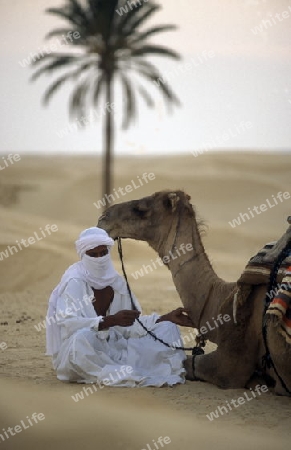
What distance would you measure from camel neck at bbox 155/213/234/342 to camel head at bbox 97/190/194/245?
7 cm

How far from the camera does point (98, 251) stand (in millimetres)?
7559

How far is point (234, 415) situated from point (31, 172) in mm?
48785

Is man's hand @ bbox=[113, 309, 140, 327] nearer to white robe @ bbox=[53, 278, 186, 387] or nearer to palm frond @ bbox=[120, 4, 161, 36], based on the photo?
white robe @ bbox=[53, 278, 186, 387]

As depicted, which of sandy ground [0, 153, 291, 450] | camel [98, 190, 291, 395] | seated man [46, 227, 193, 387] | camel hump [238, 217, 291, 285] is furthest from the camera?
seated man [46, 227, 193, 387]

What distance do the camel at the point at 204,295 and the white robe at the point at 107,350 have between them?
0.79 ft

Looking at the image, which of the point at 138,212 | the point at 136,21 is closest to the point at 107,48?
the point at 136,21

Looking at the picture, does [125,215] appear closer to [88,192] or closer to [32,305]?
[32,305]

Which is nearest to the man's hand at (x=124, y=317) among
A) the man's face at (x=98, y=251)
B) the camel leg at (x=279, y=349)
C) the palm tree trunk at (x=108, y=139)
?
the man's face at (x=98, y=251)

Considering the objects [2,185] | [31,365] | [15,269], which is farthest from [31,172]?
[31,365]

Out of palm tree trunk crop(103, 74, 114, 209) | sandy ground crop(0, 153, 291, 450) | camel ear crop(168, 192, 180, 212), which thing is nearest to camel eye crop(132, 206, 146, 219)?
camel ear crop(168, 192, 180, 212)

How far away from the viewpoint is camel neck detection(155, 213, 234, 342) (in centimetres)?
767

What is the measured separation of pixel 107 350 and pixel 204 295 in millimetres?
941

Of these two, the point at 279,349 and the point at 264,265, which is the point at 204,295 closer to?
the point at 264,265

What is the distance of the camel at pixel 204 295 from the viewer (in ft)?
23.4
